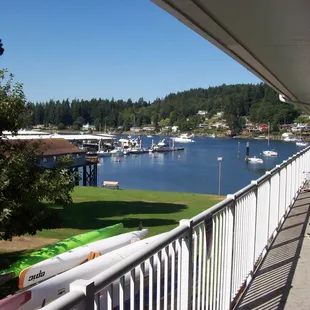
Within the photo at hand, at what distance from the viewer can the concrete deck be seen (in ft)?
14.7

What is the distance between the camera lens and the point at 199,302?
3.52 metres

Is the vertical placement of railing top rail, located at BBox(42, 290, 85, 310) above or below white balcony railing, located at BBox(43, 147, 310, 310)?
above

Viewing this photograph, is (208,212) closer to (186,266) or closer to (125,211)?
(186,266)

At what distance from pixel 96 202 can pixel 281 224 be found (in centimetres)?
2244

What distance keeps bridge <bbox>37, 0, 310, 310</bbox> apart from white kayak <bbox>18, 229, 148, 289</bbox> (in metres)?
6.91

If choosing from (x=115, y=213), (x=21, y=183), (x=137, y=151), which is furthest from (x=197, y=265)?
(x=137, y=151)

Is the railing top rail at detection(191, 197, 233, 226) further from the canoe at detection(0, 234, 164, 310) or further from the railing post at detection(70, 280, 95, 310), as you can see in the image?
the canoe at detection(0, 234, 164, 310)

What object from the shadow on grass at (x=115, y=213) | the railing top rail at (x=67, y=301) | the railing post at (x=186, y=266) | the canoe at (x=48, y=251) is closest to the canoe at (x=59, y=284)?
the canoe at (x=48, y=251)

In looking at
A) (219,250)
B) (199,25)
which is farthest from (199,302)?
(199,25)

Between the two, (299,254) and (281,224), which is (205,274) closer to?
(299,254)

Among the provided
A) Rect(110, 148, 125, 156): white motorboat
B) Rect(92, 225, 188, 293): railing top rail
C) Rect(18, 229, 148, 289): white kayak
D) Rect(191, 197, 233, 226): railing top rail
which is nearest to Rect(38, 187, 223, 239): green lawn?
Rect(18, 229, 148, 289): white kayak

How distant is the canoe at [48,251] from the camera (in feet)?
41.0

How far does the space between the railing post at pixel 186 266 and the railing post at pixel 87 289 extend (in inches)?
51.0

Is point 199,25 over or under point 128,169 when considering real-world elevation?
over
